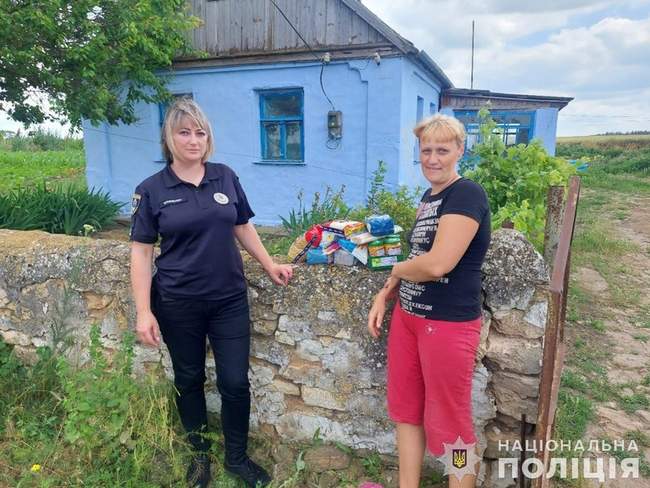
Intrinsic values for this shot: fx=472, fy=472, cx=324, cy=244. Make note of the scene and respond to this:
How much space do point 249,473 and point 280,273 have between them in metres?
1.04

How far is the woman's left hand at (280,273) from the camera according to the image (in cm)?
249

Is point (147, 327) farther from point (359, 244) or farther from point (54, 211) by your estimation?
point (54, 211)

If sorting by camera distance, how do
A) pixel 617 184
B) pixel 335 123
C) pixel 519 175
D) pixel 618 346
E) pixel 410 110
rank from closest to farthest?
pixel 519 175, pixel 618 346, pixel 335 123, pixel 410 110, pixel 617 184

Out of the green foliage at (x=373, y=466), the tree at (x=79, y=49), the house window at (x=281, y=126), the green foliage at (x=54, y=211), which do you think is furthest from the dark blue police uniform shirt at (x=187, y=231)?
the house window at (x=281, y=126)

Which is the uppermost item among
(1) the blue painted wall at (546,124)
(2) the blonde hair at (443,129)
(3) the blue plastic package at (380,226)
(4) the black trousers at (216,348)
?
(1) the blue painted wall at (546,124)

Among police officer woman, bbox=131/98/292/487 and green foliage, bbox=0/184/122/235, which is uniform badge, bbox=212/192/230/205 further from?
green foliage, bbox=0/184/122/235

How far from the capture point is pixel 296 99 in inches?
330

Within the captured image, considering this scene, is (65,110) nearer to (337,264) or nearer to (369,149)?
(369,149)

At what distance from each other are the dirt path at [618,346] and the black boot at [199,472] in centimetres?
200

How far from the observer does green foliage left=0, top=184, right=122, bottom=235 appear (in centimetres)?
550

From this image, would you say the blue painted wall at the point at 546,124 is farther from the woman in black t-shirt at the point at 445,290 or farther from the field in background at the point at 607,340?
A: the woman in black t-shirt at the point at 445,290

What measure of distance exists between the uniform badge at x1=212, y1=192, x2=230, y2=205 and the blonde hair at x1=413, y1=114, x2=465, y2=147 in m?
0.94

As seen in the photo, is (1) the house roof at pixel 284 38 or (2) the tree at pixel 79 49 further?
(1) the house roof at pixel 284 38

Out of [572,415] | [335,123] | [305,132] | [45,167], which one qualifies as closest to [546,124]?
[335,123]
